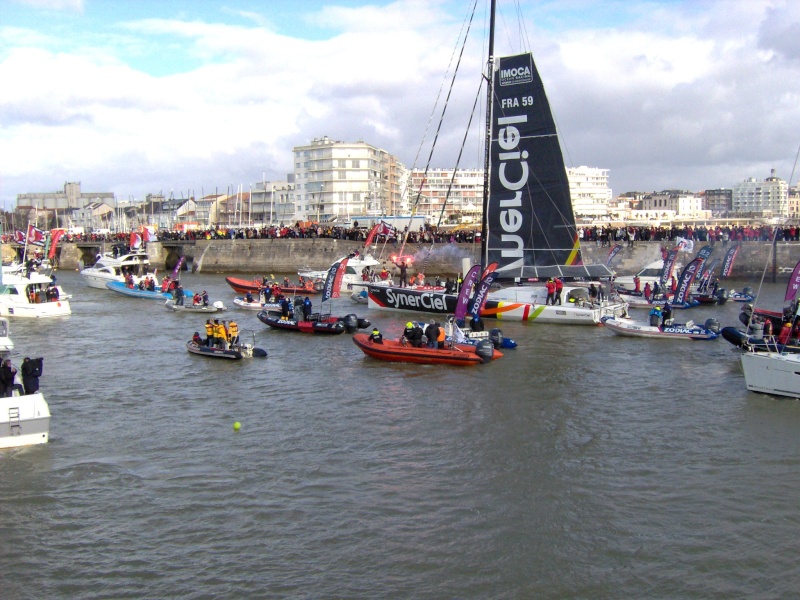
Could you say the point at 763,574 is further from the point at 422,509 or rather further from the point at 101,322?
the point at 101,322

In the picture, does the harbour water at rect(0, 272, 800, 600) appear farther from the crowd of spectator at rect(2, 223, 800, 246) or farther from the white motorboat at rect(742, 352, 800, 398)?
the crowd of spectator at rect(2, 223, 800, 246)

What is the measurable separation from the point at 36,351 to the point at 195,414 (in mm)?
12574

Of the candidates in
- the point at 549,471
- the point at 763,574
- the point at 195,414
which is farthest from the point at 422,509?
the point at 195,414

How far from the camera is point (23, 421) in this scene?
16.4 m

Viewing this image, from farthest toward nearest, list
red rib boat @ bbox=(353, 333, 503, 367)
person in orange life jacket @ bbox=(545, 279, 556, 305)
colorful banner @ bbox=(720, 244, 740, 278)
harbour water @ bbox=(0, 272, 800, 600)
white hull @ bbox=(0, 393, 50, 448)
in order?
1. colorful banner @ bbox=(720, 244, 740, 278)
2. person in orange life jacket @ bbox=(545, 279, 556, 305)
3. red rib boat @ bbox=(353, 333, 503, 367)
4. white hull @ bbox=(0, 393, 50, 448)
5. harbour water @ bbox=(0, 272, 800, 600)

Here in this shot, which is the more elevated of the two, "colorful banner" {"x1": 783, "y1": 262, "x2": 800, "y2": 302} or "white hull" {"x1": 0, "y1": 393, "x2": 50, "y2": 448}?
"colorful banner" {"x1": 783, "y1": 262, "x2": 800, "y2": 302}

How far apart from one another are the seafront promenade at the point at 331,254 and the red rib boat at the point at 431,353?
28275 mm

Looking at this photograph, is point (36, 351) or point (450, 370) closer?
point (450, 370)

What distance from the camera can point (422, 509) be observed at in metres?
13.9

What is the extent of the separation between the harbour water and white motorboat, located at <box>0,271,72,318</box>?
1461 cm

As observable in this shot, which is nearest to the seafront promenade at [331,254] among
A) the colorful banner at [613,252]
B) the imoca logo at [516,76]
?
A: the colorful banner at [613,252]

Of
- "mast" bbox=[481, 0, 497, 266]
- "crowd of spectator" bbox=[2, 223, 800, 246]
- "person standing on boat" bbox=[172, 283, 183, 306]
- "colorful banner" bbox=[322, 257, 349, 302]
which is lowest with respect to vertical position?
"person standing on boat" bbox=[172, 283, 183, 306]

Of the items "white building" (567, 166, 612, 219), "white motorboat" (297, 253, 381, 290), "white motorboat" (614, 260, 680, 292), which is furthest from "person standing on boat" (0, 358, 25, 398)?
"white building" (567, 166, 612, 219)

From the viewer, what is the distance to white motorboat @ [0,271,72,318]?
38.9m
